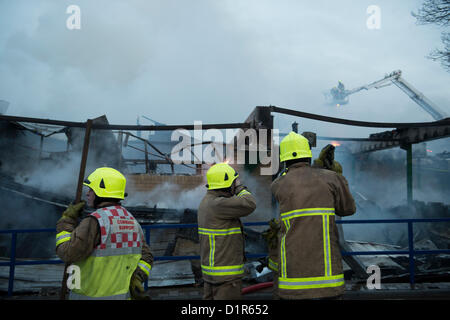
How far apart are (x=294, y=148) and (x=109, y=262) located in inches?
66.4

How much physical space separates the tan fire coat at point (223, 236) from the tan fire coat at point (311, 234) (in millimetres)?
666

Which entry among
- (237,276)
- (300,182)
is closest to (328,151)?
(300,182)

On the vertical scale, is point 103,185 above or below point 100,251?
above

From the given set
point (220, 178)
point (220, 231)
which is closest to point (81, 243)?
point (220, 231)

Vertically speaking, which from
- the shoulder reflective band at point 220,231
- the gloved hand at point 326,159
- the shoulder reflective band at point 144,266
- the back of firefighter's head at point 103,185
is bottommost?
the shoulder reflective band at point 144,266

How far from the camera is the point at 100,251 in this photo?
6.57 feet

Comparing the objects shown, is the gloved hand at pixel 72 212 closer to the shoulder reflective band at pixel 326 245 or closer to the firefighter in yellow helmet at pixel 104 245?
the firefighter in yellow helmet at pixel 104 245

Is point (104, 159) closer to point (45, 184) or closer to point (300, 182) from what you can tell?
point (45, 184)

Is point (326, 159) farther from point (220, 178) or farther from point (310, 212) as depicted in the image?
point (220, 178)

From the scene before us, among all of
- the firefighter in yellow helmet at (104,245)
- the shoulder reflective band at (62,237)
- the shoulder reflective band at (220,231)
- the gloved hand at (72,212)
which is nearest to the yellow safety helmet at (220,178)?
the shoulder reflective band at (220,231)

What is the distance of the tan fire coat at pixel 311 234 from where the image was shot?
211 centimetres

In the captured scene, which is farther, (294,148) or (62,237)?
(294,148)

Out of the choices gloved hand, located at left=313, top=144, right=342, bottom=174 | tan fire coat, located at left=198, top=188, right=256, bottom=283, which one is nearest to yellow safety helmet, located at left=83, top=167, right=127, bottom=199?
tan fire coat, located at left=198, top=188, right=256, bottom=283
